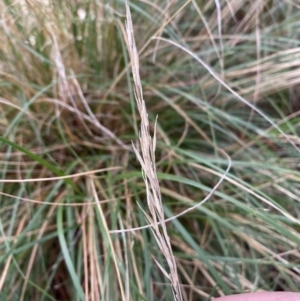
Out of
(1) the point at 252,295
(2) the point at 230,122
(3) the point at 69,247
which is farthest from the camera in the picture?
(2) the point at 230,122

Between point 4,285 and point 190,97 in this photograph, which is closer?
point 4,285

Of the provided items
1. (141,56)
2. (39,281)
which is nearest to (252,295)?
(39,281)

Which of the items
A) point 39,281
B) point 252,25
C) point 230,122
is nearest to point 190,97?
point 230,122

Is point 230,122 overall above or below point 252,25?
below

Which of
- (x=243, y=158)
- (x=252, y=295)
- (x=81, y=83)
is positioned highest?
(x=81, y=83)

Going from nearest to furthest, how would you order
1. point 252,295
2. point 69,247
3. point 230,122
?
1. point 252,295
2. point 69,247
3. point 230,122

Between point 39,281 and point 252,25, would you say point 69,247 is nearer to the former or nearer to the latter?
point 39,281
